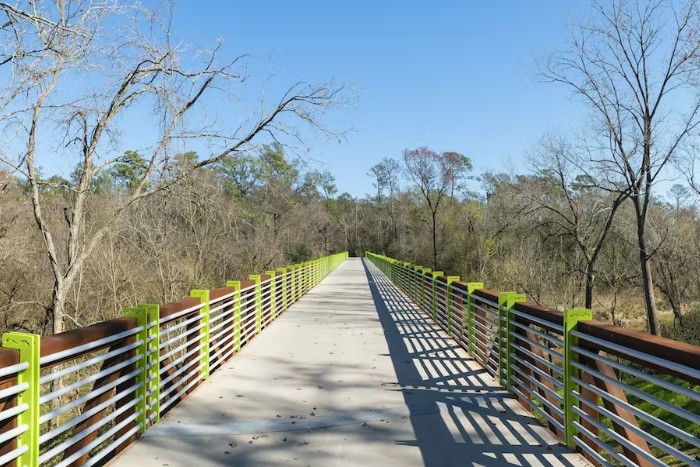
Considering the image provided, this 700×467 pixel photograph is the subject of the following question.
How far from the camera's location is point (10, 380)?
2.59 meters

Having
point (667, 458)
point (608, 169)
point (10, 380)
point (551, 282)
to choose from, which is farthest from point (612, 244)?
point (10, 380)

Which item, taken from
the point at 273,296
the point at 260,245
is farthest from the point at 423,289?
the point at 260,245

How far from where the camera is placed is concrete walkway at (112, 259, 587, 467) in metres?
3.88

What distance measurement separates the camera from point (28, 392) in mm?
2662

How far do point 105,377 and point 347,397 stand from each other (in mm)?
2596

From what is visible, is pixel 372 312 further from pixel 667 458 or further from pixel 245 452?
pixel 245 452

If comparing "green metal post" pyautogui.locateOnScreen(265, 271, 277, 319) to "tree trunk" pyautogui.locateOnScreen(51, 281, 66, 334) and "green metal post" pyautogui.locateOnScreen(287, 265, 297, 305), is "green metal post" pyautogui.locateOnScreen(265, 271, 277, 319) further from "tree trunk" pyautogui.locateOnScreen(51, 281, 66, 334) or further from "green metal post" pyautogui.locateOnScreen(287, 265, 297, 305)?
"tree trunk" pyautogui.locateOnScreen(51, 281, 66, 334)

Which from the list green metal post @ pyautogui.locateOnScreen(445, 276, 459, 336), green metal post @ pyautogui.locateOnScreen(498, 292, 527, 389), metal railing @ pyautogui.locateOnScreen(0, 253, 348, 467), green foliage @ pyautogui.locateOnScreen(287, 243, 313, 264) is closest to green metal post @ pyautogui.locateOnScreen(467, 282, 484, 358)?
green metal post @ pyautogui.locateOnScreen(498, 292, 527, 389)

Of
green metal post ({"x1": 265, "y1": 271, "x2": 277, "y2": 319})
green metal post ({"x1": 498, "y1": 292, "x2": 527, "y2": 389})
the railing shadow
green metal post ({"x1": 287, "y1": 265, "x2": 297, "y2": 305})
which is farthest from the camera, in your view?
green metal post ({"x1": 287, "y1": 265, "x2": 297, "y2": 305})

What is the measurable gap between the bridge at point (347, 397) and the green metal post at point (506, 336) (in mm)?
18

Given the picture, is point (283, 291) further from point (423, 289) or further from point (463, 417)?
point (463, 417)

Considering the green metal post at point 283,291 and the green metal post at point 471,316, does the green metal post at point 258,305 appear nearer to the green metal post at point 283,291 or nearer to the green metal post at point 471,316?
the green metal post at point 283,291

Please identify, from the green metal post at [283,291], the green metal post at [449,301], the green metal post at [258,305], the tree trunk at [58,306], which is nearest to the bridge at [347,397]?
the green metal post at [449,301]

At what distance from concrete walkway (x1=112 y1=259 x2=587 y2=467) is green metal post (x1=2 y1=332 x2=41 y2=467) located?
1.14 metres
